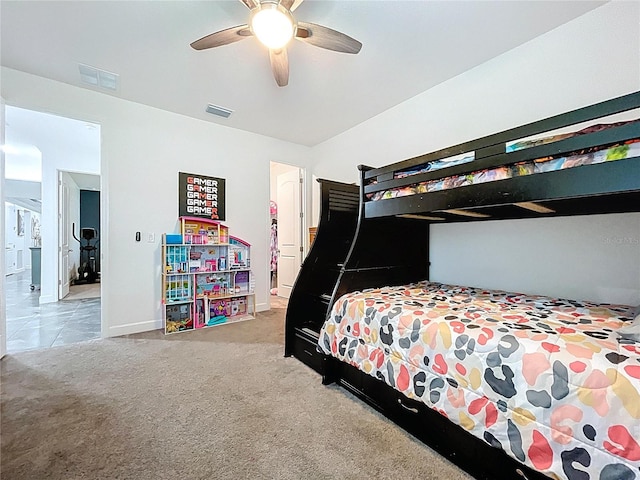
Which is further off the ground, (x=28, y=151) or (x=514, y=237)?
(x=28, y=151)

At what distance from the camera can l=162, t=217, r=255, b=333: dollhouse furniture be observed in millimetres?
3463

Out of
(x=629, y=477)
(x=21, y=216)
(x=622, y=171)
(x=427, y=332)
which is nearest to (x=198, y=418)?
(x=427, y=332)

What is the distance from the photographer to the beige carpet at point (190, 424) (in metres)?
1.35

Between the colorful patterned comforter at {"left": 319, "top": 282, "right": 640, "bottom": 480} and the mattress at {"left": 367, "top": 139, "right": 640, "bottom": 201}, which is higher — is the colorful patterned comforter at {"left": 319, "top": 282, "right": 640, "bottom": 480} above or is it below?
below

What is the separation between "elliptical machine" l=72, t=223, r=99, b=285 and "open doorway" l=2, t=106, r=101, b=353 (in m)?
0.13

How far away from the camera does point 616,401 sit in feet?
3.06

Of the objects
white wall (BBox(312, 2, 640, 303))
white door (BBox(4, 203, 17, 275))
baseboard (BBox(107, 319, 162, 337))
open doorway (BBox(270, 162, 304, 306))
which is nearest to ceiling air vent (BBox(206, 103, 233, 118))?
open doorway (BBox(270, 162, 304, 306))

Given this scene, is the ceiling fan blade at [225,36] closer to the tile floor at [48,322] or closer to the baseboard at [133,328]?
the baseboard at [133,328]

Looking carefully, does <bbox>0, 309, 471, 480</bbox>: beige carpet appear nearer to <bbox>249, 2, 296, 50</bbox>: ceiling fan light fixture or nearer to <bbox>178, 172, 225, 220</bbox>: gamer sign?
<bbox>178, 172, 225, 220</bbox>: gamer sign

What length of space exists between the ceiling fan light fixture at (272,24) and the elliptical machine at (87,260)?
302 inches

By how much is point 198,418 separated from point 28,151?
255 inches

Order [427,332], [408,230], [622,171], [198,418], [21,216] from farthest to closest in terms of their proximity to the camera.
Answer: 1. [21,216]
2. [408,230]
3. [198,418]
4. [427,332]
5. [622,171]

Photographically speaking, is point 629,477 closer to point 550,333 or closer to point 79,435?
point 550,333

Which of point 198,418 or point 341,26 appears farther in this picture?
point 341,26
